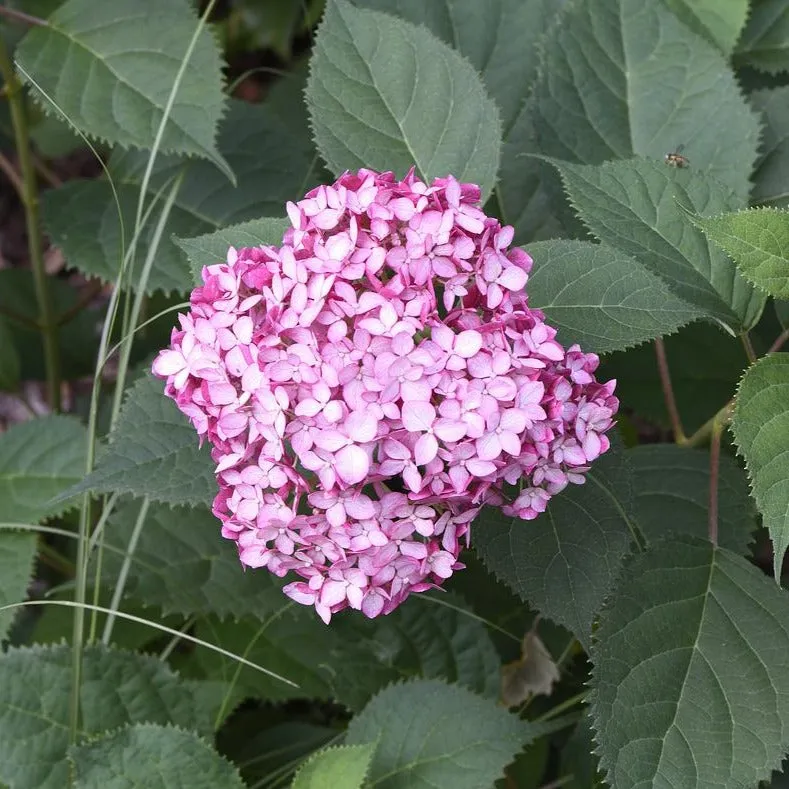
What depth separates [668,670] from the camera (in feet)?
3.89

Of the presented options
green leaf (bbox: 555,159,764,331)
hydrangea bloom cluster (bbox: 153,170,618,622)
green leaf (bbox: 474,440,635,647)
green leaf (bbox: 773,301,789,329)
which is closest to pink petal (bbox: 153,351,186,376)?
hydrangea bloom cluster (bbox: 153,170,618,622)

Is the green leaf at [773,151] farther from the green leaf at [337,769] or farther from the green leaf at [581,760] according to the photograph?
the green leaf at [337,769]

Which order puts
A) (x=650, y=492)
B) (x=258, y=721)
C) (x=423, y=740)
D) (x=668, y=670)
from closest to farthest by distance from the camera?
1. (x=668, y=670)
2. (x=423, y=740)
3. (x=650, y=492)
4. (x=258, y=721)

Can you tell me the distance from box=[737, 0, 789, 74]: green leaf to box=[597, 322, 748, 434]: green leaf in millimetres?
478

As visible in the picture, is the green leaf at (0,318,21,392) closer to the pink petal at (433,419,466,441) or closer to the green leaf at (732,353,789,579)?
the pink petal at (433,419,466,441)

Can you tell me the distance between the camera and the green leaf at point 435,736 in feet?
4.29

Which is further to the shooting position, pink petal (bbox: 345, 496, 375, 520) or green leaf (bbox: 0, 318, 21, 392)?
green leaf (bbox: 0, 318, 21, 392)

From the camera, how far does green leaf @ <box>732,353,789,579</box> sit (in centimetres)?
103

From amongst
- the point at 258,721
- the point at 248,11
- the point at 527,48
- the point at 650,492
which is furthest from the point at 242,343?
the point at 248,11

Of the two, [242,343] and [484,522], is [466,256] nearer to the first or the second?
[242,343]

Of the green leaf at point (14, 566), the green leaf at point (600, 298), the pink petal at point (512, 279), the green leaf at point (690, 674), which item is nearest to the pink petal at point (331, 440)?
the pink petal at point (512, 279)

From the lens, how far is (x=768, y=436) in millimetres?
1083

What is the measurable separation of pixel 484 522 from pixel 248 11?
1.93m

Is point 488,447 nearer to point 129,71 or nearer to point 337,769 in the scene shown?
point 337,769
